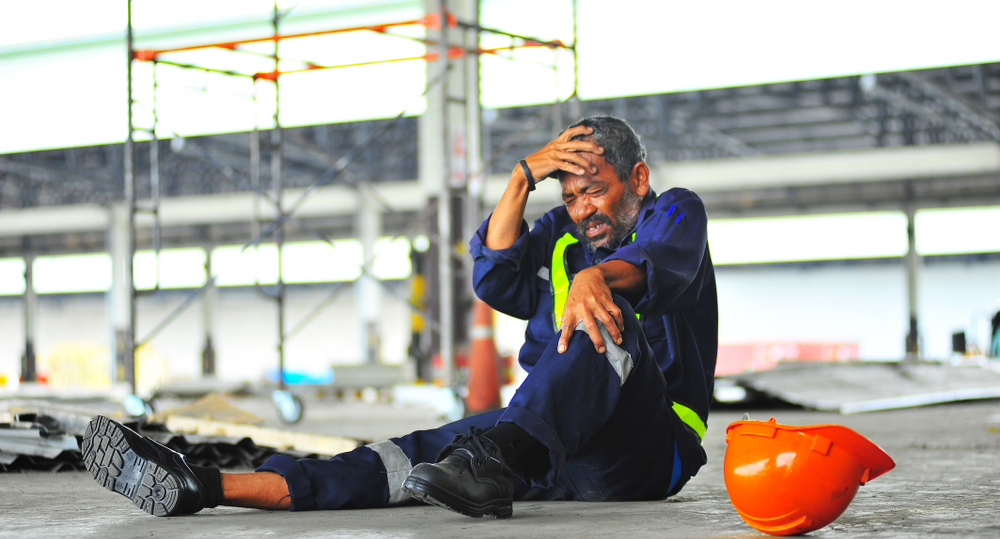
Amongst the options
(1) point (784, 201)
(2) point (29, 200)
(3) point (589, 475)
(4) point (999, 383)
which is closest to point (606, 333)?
(3) point (589, 475)

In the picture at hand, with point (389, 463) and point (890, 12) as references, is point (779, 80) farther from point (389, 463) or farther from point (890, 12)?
point (389, 463)

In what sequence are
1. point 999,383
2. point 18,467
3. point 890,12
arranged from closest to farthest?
point 18,467 < point 999,383 < point 890,12

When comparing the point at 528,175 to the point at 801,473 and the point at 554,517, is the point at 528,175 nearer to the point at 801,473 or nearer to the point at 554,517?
the point at 554,517

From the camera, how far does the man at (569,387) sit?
1.81m

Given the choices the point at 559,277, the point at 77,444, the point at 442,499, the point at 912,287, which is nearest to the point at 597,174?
the point at 559,277

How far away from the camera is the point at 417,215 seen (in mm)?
15641

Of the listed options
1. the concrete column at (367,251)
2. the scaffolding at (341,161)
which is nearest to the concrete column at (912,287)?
the concrete column at (367,251)

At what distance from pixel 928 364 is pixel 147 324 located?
24.5m

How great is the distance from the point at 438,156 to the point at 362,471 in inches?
326

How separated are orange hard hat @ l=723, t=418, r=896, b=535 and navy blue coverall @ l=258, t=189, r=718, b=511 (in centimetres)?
29

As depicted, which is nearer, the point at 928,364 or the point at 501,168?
the point at 928,364

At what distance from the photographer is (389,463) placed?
204 cm

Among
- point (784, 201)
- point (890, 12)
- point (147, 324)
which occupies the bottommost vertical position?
point (147, 324)

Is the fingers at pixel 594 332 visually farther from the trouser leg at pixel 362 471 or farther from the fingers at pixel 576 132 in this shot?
the fingers at pixel 576 132
